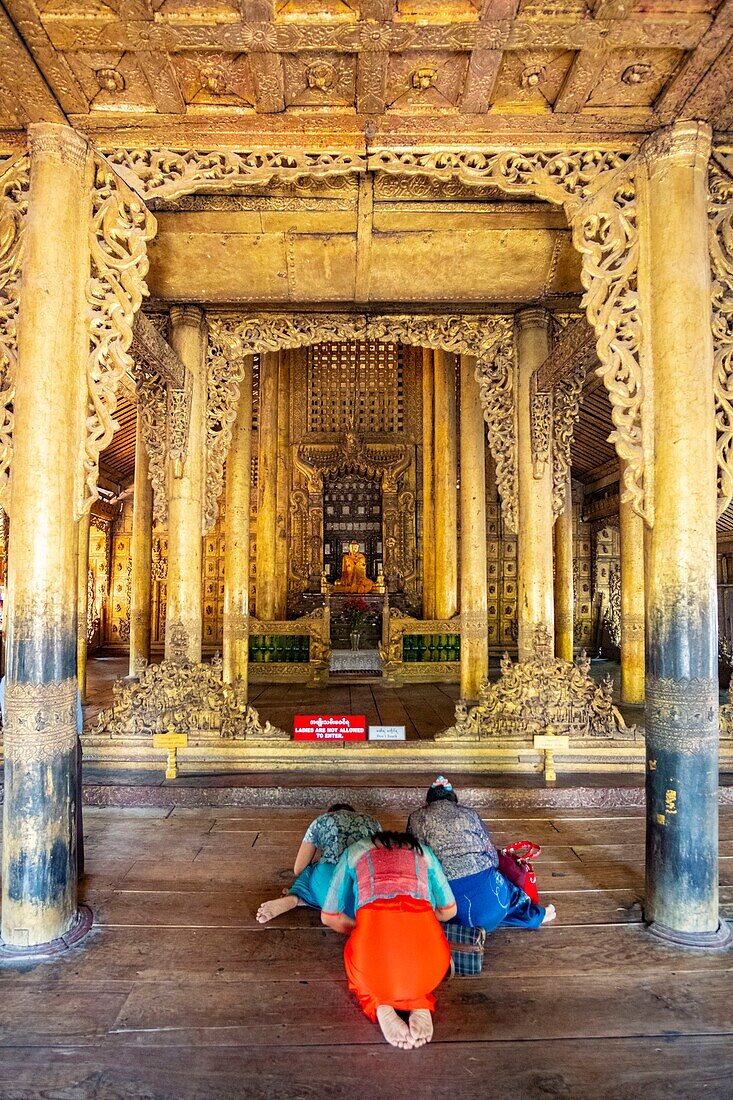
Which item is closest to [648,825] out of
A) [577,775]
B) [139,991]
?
[577,775]

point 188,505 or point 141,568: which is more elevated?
point 188,505

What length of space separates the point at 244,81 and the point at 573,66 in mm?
1761

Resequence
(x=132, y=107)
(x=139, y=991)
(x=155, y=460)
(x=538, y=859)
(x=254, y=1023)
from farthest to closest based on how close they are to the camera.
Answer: (x=155, y=460), (x=538, y=859), (x=132, y=107), (x=139, y=991), (x=254, y=1023)

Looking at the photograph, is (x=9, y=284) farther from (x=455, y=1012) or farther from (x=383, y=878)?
(x=455, y=1012)

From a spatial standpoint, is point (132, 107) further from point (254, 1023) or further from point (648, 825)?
point (648, 825)

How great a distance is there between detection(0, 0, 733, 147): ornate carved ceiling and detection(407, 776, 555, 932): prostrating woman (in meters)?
3.96

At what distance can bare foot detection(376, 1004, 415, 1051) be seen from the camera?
239 cm

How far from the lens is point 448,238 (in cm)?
515

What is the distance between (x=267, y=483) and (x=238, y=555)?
436 cm

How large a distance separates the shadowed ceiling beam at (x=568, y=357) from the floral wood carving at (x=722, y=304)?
1349 mm

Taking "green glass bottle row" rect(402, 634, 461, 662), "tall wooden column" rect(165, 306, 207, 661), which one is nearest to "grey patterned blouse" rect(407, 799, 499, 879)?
"tall wooden column" rect(165, 306, 207, 661)

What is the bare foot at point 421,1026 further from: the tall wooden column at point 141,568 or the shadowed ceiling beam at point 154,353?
the tall wooden column at point 141,568

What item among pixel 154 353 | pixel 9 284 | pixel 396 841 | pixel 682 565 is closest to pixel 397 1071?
pixel 396 841

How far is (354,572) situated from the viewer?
1410 cm
